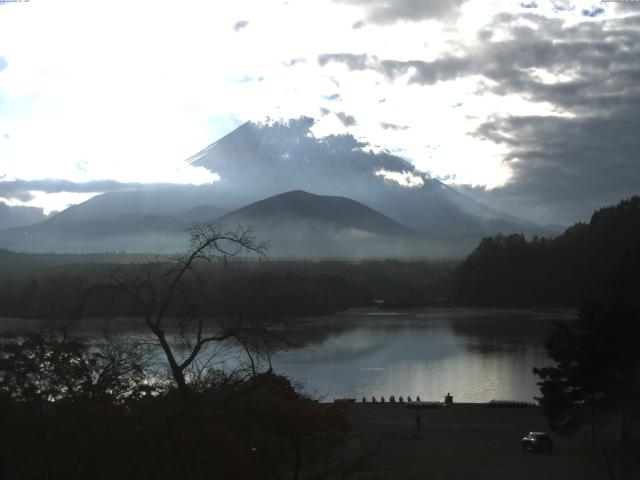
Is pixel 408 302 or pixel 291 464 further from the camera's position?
pixel 408 302

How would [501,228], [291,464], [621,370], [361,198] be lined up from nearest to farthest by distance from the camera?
1. [291,464]
2. [621,370]
3. [361,198]
4. [501,228]

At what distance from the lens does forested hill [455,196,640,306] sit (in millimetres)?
43469

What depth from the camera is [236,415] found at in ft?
17.0

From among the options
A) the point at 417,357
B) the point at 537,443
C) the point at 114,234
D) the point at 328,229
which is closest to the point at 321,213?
the point at 328,229

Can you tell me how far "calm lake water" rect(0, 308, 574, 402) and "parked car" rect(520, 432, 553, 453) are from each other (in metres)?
3.95

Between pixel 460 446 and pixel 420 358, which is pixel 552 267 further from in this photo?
pixel 460 446

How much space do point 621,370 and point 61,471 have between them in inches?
324

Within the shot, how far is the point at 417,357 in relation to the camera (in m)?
23.2

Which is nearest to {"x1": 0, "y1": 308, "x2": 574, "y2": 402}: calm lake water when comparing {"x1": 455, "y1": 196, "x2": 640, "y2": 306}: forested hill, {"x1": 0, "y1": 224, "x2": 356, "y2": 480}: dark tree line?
{"x1": 455, "y1": 196, "x2": 640, "y2": 306}: forested hill

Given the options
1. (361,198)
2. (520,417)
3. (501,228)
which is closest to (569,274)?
(520,417)

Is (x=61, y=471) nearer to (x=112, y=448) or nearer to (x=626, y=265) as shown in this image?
(x=112, y=448)

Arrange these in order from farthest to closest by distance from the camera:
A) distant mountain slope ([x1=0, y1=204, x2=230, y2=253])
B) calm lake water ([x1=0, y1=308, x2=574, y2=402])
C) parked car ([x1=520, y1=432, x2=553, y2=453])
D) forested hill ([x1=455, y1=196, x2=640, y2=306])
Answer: distant mountain slope ([x1=0, y1=204, x2=230, y2=253]) < forested hill ([x1=455, y1=196, x2=640, y2=306]) < calm lake water ([x1=0, y1=308, x2=574, y2=402]) < parked car ([x1=520, y1=432, x2=553, y2=453])

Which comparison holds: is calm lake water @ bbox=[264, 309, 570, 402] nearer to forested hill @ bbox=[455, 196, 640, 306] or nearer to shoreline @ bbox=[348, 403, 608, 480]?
shoreline @ bbox=[348, 403, 608, 480]

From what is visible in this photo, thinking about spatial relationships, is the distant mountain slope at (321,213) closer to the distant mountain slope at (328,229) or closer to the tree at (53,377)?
the distant mountain slope at (328,229)
